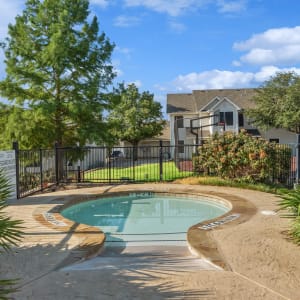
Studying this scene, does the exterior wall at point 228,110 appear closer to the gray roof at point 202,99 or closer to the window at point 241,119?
the window at point 241,119

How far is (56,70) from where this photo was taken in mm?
17719

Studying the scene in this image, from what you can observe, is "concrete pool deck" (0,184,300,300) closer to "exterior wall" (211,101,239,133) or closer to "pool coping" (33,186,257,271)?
"pool coping" (33,186,257,271)

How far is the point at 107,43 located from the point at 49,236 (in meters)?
14.5

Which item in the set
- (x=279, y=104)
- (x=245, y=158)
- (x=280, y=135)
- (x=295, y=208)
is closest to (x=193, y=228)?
(x=295, y=208)

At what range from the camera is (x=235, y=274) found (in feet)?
14.4

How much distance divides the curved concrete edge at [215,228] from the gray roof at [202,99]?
24.5m

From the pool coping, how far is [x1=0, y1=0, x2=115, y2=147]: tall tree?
306 inches

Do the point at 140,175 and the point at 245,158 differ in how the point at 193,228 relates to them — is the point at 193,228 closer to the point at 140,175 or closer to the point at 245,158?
the point at 245,158

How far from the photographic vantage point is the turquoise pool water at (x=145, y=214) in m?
7.61

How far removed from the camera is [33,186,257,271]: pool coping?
5148mm

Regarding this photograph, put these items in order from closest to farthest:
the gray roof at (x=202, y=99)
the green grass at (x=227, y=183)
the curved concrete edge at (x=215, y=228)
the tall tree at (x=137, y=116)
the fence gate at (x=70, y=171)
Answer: the curved concrete edge at (x=215, y=228), the green grass at (x=227, y=183), the fence gate at (x=70, y=171), the gray roof at (x=202, y=99), the tall tree at (x=137, y=116)

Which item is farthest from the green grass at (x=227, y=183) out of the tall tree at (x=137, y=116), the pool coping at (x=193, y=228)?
the tall tree at (x=137, y=116)

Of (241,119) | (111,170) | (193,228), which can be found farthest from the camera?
(241,119)

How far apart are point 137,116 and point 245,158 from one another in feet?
79.6
